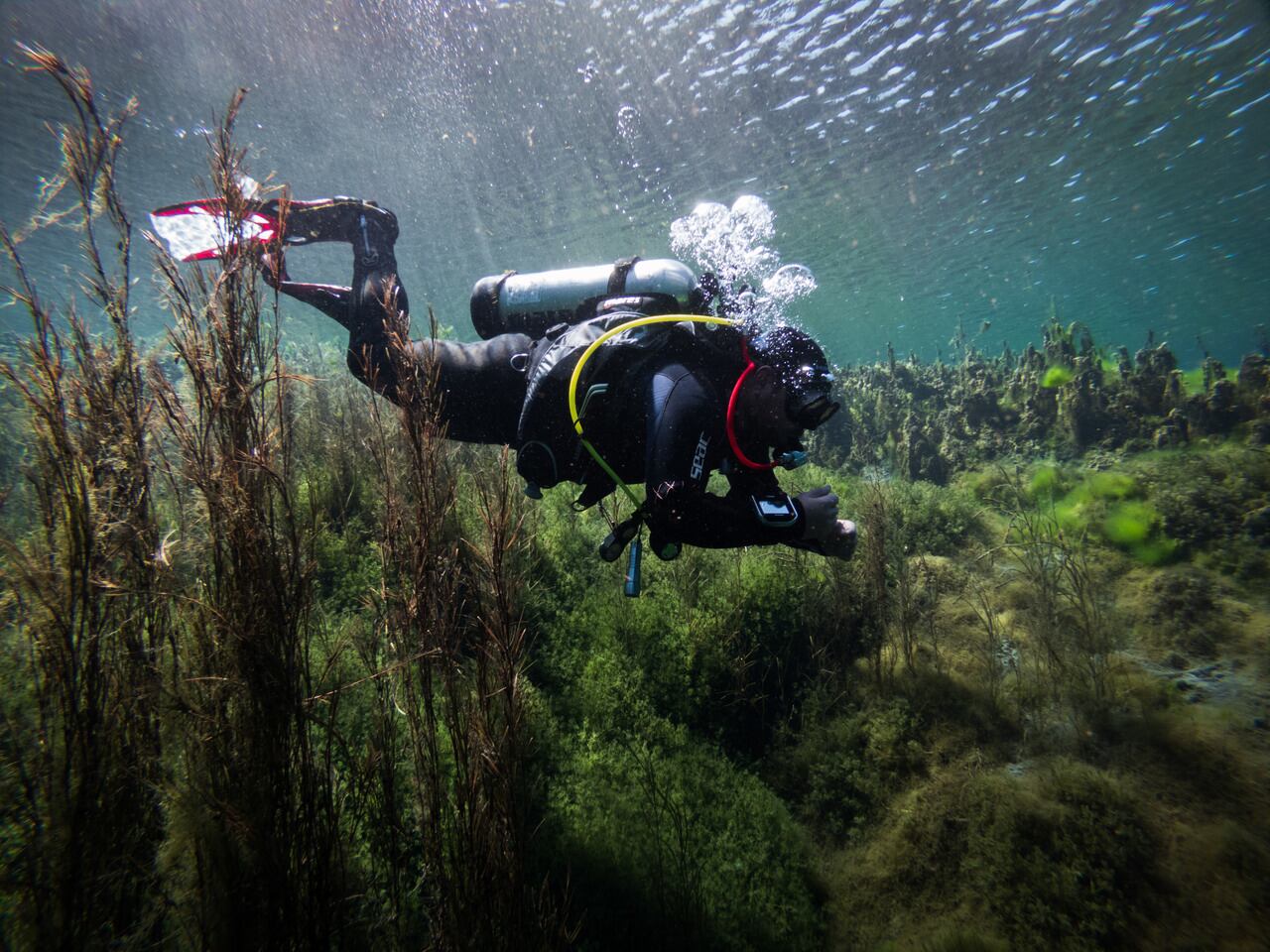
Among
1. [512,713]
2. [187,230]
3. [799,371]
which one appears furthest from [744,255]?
[512,713]

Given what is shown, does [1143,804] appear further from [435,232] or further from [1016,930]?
[435,232]

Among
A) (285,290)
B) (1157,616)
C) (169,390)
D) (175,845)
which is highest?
(285,290)

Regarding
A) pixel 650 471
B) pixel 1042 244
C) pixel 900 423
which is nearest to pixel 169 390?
pixel 650 471

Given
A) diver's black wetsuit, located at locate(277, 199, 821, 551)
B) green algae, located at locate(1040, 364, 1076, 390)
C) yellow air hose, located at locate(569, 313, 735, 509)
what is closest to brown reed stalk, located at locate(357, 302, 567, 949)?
diver's black wetsuit, located at locate(277, 199, 821, 551)

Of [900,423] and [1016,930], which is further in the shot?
[900,423]

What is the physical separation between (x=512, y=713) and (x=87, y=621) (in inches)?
69.9

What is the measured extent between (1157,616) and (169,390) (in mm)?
7940

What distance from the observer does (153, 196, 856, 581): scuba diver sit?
106 inches

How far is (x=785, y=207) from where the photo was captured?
69.6 ft

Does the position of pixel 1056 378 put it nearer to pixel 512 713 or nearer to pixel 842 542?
pixel 842 542

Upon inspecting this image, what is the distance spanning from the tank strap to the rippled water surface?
20.6 ft

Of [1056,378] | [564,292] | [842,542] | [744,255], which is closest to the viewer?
[842,542]

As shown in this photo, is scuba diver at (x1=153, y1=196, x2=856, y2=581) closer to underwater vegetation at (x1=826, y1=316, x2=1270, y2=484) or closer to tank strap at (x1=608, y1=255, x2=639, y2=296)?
tank strap at (x1=608, y1=255, x2=639, y2=296)

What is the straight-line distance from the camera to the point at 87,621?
2.06 meters
